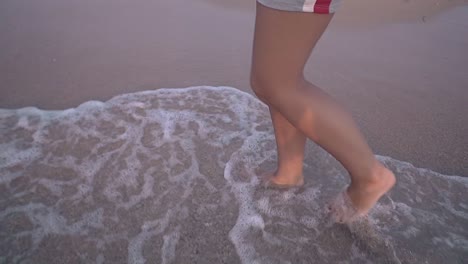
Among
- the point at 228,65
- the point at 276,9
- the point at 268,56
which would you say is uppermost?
the point at 276,9

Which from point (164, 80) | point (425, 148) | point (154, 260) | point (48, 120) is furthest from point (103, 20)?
point (425, 148)

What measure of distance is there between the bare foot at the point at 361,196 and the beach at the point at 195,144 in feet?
0.34

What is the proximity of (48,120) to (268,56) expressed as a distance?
1644mm

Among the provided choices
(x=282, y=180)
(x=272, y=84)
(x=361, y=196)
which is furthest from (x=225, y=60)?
(x=361, y=196)

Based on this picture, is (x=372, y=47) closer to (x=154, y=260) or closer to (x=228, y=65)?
(x=228, y=65)

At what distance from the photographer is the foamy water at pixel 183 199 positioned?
1.50 meters

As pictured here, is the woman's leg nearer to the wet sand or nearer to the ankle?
the ankle

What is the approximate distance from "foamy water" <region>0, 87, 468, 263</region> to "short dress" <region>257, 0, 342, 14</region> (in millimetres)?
959

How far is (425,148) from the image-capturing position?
6.81 feet

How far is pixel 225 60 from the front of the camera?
9.51 feet

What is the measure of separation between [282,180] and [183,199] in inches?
19.7

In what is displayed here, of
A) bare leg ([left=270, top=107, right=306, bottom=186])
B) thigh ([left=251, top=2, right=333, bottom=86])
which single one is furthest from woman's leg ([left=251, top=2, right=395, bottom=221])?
bare leg ([left=270, top=107, right=306, bottom=186])

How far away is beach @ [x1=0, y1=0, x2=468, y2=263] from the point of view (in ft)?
5.06

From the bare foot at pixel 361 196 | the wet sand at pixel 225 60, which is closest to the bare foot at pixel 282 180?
the bare foot at pixel 361 196
